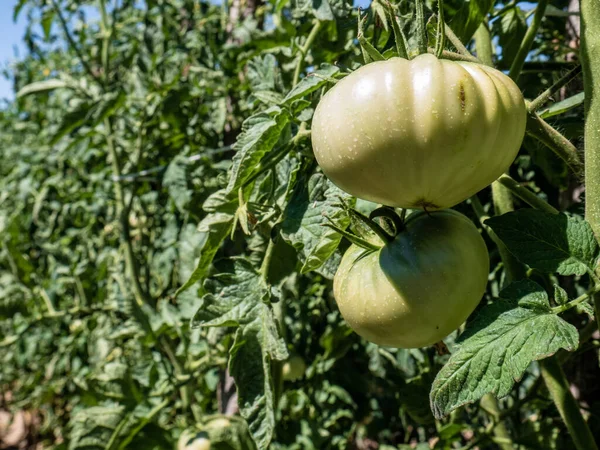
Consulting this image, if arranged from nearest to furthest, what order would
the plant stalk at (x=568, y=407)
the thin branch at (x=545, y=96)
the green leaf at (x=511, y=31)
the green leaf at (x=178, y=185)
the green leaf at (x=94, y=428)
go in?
1. the thin branch at (x=545, y=96)
2. the plant stalk at (x=568, y=407)
3. the green leaf at (x=511, y=31)
4. the green leaf at (x=94, y=428)
5. the green leaf at (x=178, y=185)

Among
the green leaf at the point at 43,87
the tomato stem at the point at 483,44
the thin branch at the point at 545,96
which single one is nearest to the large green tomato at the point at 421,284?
the thin branch at the point at 545,96

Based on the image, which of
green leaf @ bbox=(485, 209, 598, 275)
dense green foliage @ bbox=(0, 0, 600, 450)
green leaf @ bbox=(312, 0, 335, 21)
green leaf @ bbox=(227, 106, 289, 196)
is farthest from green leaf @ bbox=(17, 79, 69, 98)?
green leaf @ bbox=(485, 209, 598, 275)

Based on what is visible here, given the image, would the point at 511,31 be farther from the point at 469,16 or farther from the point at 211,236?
the point at 211,236

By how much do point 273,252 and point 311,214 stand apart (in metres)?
0.13

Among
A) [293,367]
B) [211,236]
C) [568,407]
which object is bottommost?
[293,367]

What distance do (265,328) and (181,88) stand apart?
32.2 inches

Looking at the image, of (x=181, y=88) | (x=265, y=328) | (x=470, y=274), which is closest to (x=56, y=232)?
(x=181, y=88)

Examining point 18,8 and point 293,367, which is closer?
point 293,367

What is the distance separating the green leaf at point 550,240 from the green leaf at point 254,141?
0.79 feet

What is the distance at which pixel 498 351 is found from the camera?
480 millimetres

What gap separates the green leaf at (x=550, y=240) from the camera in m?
0.52

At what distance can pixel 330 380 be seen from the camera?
1639 mm

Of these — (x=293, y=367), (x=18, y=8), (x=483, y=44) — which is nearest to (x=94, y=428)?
(x=293, y=367)

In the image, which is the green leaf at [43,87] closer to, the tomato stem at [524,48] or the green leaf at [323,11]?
the green leaf at [323,11]
